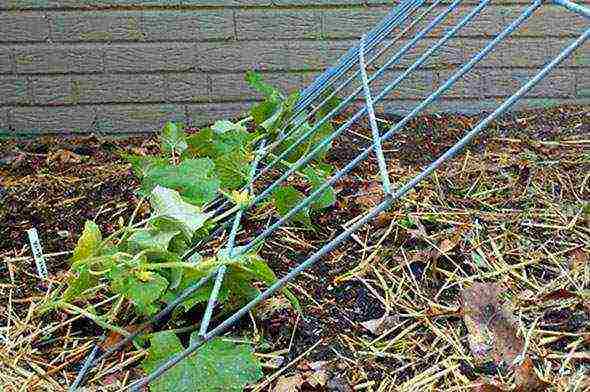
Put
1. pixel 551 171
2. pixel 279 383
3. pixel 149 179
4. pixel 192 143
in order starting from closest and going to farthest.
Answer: pixel 279 383 < pixel 149 179 < pixel 192 143 < pixel 551 171

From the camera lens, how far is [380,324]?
1.91 meters

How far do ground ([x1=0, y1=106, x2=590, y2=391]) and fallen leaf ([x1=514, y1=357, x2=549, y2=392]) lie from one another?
7 cm

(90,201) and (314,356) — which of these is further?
(90,201)

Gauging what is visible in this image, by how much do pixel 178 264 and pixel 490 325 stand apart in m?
0.65

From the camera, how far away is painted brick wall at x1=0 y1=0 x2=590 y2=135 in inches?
136

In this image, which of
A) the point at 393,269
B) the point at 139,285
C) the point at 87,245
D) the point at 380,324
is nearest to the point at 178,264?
the point at 139,285

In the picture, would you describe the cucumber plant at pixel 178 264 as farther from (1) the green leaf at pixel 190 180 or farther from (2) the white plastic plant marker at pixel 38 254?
(2) the white plastic plant marker at pixel 38 254

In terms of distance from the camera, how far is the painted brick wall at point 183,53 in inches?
136

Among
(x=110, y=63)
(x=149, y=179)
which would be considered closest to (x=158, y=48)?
(x=110, y=63)

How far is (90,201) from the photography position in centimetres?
270

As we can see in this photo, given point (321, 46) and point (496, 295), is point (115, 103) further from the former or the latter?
point (496, 295)

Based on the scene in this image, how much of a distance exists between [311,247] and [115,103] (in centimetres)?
156

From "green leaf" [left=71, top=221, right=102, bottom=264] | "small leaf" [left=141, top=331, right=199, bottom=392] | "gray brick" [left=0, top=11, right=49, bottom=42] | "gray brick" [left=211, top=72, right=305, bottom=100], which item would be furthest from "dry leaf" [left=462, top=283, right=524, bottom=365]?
"gray brick" [left=0, top=11, right=49, bottom=42]

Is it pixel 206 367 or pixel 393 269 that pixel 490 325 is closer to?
pixel 393 269
